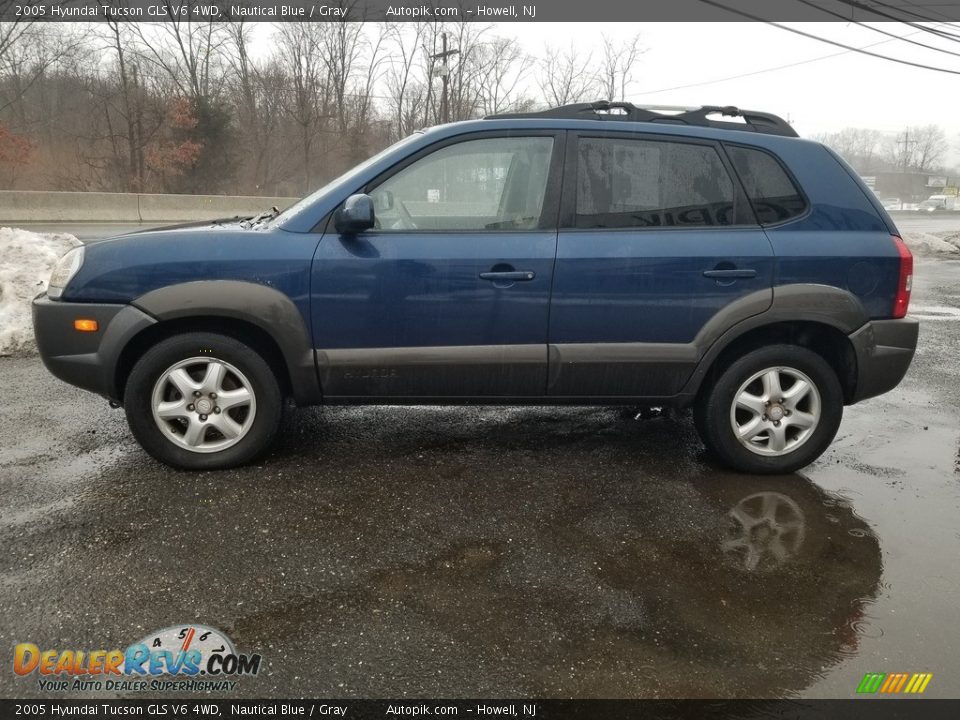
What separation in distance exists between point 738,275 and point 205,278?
2.79 m

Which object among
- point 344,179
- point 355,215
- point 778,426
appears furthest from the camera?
point 778,426

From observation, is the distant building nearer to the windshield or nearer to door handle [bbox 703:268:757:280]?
door handle [bbox 703:268:757:280]

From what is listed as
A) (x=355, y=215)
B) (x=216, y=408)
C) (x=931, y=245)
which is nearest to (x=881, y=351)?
(x=355, y=215)

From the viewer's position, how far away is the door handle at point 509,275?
365cm

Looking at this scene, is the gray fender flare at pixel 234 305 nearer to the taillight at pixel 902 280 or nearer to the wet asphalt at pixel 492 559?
the wet asphalt at pixel 492 559

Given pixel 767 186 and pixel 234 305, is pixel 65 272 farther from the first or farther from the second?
pixel 767 186

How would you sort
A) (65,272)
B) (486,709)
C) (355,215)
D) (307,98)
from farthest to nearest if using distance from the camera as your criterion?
(307,98) → (65,272) → (355,215) → (486,709)

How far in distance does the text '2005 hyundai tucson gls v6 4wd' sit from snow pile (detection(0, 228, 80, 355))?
3.18 meters

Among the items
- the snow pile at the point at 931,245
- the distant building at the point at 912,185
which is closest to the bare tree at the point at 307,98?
the snow pile at the point at 931,245

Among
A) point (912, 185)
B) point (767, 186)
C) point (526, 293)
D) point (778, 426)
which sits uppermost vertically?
point (912, 185)

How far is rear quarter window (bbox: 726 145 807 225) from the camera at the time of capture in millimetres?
3857

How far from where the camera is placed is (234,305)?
11.7ft

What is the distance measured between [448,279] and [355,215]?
570 mm

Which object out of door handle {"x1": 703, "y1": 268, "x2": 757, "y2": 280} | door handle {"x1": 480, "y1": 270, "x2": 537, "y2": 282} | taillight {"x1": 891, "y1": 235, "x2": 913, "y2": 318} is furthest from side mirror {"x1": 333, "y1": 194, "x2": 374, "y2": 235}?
taillight {"x1": 891, "y1": 235, "x2": 913, "y2": 318}
